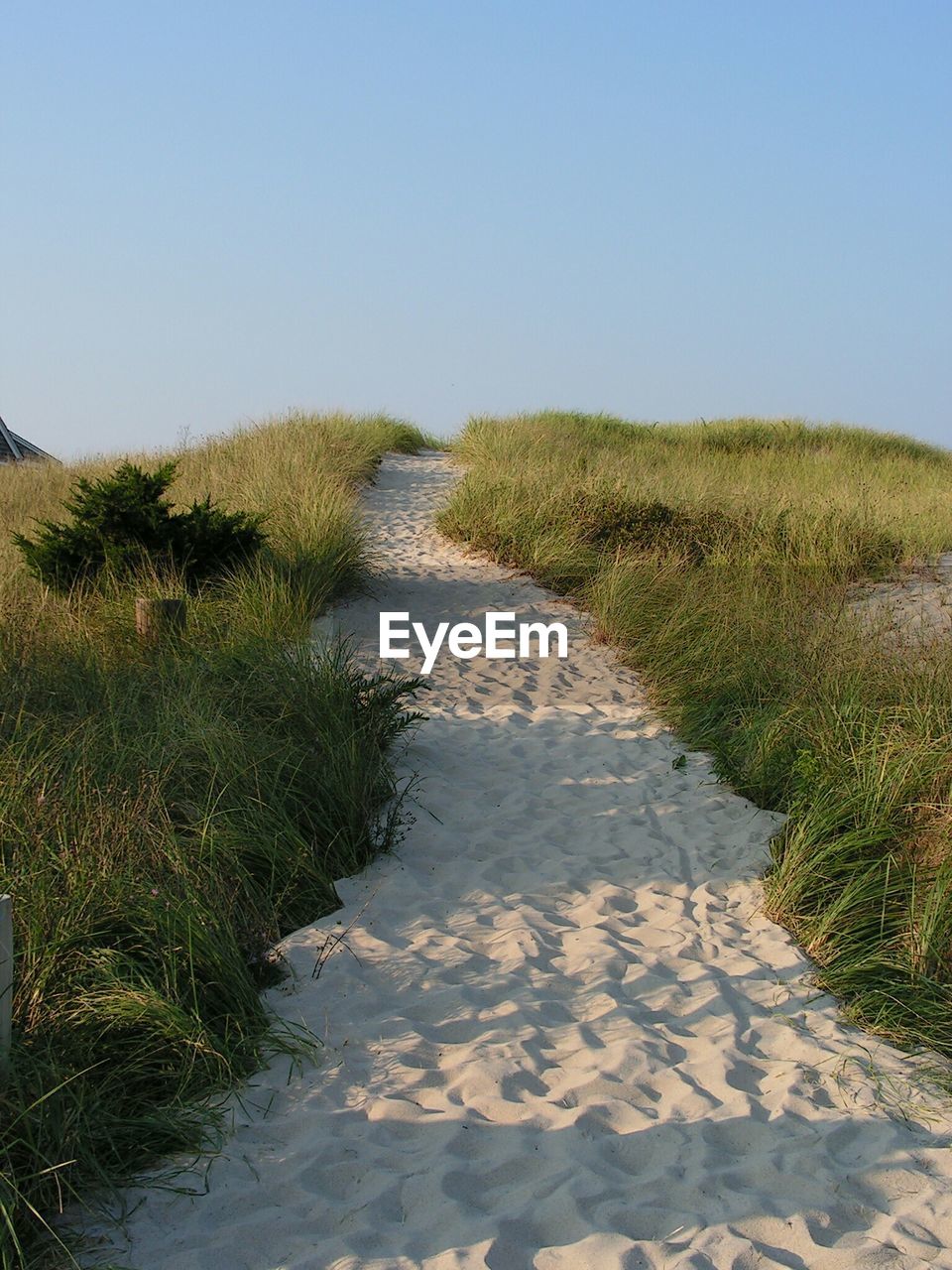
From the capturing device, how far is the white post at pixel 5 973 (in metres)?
3.39

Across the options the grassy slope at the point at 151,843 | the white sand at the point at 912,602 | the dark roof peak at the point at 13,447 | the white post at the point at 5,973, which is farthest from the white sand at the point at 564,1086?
the dark roof peak at the point at 13,447

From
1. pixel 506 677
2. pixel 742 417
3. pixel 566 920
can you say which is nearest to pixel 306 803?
pixel 566 920

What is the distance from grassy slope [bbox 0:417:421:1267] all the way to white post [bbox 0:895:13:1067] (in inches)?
3.4

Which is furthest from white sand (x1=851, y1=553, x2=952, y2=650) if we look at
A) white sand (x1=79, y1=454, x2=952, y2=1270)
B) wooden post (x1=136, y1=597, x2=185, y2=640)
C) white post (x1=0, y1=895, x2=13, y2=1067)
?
white post (x1=0, y1=895, x2=13, y2=1067)

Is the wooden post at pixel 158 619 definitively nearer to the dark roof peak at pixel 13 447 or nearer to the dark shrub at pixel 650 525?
the dark shrub at pixel 650 525

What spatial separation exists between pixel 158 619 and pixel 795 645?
4.82 metres

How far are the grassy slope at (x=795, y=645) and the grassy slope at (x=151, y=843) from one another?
2.37 m

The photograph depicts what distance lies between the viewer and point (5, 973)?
3449mm

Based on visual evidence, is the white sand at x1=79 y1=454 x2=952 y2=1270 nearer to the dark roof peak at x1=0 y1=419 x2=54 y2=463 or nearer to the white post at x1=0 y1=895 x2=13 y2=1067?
the white post at x1=0 y1=895 x2=13 y2=1067

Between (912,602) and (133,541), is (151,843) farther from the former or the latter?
(912,602)

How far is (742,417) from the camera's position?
24984 mm

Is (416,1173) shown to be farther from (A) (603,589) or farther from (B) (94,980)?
(A) (603,589)

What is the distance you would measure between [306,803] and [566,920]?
152 cm

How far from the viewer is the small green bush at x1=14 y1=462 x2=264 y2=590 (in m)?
10.0
